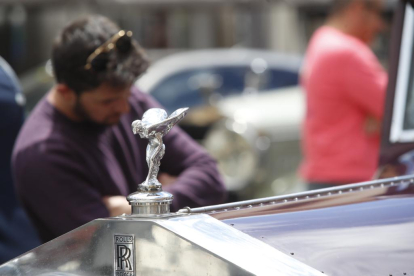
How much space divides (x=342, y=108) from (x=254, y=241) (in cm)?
224

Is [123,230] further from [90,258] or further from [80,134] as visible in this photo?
[80,134]

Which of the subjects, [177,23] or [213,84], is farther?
[177,23]

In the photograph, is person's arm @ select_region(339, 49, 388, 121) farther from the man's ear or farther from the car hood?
the car hood

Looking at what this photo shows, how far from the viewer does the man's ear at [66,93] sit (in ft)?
8.30

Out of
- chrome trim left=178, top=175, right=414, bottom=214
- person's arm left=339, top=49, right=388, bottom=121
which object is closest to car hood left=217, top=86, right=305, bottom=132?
person's arm left=339, top=49, right=388, bottom=121

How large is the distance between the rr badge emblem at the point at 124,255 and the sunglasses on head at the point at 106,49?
0.96 meters

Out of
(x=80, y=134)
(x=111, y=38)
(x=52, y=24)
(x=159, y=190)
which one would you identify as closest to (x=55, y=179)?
(x=80, y=134)

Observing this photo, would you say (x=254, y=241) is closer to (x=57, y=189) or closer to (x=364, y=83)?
(x=57, y=189)

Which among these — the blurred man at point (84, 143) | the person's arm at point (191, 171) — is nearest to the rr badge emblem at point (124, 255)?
the blurred man at point (84, 143)

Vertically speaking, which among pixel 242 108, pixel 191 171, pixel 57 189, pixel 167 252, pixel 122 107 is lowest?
pixel 167 252

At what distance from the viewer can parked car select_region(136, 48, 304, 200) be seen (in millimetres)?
6328

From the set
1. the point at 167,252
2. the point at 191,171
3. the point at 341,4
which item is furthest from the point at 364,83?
the point at 167,252

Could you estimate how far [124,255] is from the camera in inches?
63.6

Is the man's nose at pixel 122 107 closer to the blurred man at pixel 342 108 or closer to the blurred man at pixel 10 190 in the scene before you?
the blurred man at pixel 10 190
